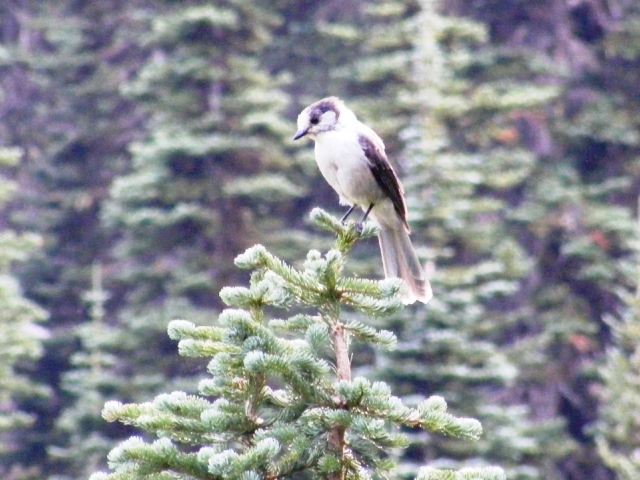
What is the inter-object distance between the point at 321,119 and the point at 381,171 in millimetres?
524

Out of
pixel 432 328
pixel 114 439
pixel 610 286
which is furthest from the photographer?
pixel 610 286

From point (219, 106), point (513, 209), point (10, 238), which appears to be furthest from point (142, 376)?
point (513, 209)

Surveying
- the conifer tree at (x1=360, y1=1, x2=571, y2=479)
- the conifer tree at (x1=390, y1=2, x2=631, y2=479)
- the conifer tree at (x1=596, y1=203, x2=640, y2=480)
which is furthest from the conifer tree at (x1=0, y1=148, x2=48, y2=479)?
the conifer tree at (x1=596, y1=203, x2=640, y2=480)

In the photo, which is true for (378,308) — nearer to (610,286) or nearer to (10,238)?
(10,238)

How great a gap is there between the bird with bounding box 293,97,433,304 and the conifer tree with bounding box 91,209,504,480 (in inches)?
109

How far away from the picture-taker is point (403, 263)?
19.2 feet

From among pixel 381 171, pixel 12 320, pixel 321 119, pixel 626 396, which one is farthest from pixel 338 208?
pixel 321 119

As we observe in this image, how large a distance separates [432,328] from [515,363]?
5.44 m

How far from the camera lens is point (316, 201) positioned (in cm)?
2142

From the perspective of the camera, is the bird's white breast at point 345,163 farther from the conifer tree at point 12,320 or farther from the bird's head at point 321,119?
the conifer tree at point 12,320

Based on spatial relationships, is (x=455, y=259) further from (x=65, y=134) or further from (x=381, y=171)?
(x=65, y=134)

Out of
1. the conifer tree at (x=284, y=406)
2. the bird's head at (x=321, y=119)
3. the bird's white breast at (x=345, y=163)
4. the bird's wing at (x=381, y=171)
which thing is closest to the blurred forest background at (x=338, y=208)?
the bird's wing at (x=381, y=171)

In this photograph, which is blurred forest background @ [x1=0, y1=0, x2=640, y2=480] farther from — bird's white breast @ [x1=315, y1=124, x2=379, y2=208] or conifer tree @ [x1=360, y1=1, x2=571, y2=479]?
bird's white breast @ [x1=315, y1=124, x2=379, y2=208]

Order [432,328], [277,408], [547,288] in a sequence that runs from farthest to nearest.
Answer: [547,288]
[432,328]
[277,408]
